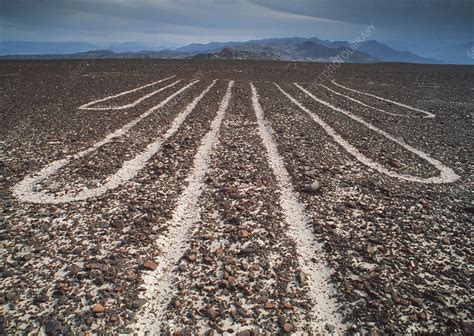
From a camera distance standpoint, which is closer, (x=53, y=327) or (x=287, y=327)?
A: (x=53, y=327)

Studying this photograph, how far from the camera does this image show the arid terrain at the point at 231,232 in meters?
3.63

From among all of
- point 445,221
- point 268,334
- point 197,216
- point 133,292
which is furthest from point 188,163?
point 445,221

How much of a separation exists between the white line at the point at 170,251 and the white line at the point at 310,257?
195cm

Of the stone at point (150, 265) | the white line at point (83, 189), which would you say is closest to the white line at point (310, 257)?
the stone at point (150, 265)

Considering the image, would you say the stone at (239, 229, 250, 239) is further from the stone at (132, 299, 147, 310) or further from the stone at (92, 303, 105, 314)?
the stone at (92, 303, 105, 314)

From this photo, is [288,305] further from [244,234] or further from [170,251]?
[170,251]

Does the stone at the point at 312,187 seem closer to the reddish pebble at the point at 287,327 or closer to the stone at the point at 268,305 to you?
the stone at the point at 268,305

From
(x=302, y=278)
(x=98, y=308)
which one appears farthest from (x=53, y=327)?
(x=302, y=278)

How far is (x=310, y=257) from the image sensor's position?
4695 mm

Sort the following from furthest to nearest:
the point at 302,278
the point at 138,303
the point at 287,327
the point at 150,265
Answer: the point at 150,265, the point at 302,278, the point at 138,303, the point at 287,327

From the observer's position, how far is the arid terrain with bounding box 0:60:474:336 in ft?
11.9

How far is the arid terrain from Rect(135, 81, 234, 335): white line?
0.02 meters

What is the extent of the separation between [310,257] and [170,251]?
238 centimetres

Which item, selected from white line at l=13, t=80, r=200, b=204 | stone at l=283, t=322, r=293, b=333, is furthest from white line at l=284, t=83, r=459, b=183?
white line at l=13, t=80, r=200, b=204
